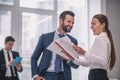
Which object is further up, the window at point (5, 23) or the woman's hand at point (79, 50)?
the window at point (5, 23)

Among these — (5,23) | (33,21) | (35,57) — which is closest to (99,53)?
(35,57)

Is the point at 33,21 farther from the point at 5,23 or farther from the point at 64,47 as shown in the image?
the point at 64,47

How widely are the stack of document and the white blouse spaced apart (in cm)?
17

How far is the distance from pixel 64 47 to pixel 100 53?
0.35 m

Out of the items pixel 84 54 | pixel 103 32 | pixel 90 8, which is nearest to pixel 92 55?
pixel 84 54

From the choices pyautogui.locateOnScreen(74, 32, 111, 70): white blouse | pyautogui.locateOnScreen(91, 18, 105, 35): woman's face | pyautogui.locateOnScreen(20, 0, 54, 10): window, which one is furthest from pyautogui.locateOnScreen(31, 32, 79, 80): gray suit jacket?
pyautogui.locateOnScreen(20, 0, 54, 10): window

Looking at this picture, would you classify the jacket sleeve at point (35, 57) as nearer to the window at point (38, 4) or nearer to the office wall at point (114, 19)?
the window at point (38, 4)

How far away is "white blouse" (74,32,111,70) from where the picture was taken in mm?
2061

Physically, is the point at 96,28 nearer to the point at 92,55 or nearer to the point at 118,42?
the point at 92,55

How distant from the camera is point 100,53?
207 cm

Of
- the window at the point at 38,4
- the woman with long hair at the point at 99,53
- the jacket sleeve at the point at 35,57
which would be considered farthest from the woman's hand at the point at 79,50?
the window at the point at 38,4

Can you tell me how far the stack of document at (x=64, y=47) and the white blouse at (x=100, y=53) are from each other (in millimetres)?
165

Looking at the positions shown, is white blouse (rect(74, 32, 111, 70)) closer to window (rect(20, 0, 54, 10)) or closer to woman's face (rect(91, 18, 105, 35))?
woman's face (rect(91, 18, 105, 35))

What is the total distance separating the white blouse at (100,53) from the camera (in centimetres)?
206
